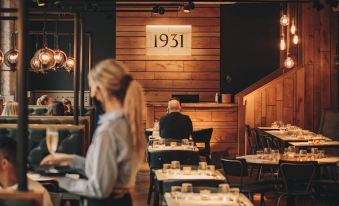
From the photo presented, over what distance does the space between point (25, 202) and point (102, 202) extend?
0.46 metres

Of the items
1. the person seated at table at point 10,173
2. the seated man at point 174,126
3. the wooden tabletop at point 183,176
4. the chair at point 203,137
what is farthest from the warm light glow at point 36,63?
the person seated at table at point 10,173

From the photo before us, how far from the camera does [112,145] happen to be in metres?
3.64

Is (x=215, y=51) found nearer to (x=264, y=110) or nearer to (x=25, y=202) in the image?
(x=264, y=110)

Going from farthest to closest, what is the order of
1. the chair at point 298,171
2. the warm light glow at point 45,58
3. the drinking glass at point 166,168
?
the warm light glow at point 45,58 → the chair at point 298,171 → the drinking glass at point 166,168

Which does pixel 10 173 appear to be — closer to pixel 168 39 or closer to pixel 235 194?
pixel 235 194

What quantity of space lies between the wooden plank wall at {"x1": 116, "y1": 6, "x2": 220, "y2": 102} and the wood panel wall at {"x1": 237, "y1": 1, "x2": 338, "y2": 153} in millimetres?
2492

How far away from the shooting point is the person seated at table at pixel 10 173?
13.9 ft

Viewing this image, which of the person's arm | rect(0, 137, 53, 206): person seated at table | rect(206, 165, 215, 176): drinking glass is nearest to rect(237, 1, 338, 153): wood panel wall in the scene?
rect(206, 165, 215, 176): drinking glass

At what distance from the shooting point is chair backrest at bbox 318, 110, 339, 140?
13273mm

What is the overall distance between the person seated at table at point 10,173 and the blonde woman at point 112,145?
538 millimetres

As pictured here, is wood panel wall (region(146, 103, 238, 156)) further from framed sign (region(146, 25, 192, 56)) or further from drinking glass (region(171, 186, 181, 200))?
drinking glass (region(171, 186, 181, 200))

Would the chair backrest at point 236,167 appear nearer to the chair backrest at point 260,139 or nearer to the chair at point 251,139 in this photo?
the chair backrest at point 260,139

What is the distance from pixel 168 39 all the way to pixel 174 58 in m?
0.49

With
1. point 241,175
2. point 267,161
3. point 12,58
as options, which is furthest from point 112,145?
point 12,58
